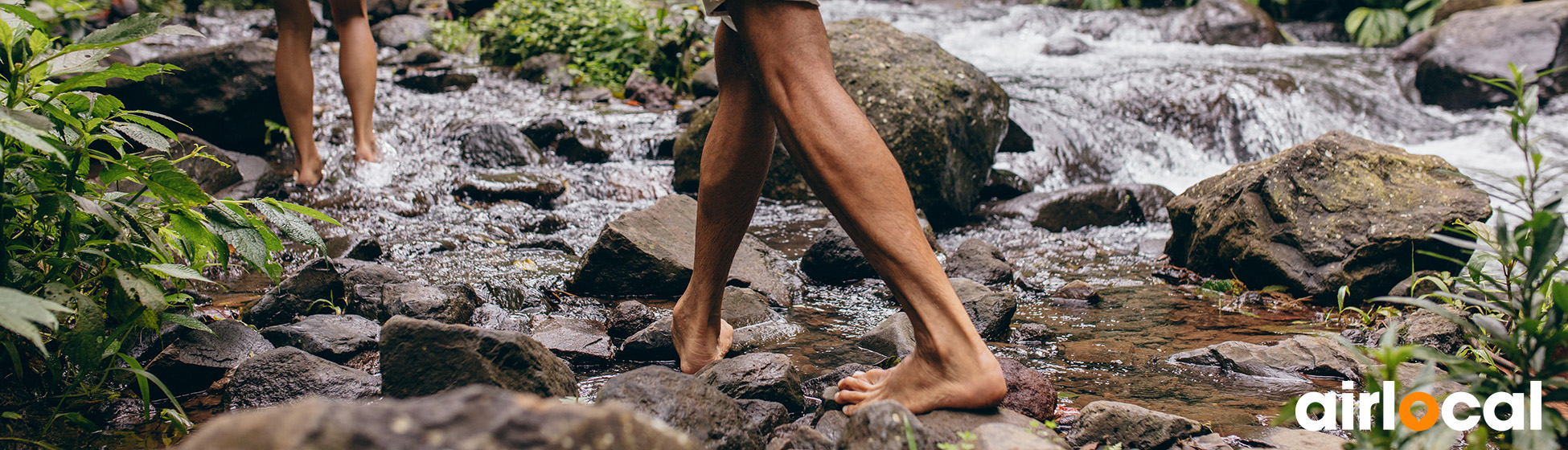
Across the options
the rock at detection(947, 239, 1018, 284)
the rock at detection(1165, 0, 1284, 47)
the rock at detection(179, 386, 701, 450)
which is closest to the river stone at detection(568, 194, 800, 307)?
the rock at detection(947, 239, 1018, 284)

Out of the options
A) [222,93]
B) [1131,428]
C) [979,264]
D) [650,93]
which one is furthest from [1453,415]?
[650,93]

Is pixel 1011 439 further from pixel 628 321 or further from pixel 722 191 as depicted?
pixel 628 321

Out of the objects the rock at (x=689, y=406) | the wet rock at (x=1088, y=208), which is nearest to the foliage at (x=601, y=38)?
the wet rock at (x=1088, y=208)

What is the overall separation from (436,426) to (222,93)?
5.36 metres

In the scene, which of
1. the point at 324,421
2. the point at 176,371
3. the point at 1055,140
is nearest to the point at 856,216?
the point at 324,421

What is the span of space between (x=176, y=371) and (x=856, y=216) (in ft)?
5.10

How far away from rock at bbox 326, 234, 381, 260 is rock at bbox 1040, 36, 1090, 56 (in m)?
9.65

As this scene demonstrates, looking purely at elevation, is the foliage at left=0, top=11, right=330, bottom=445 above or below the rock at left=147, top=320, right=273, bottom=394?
above

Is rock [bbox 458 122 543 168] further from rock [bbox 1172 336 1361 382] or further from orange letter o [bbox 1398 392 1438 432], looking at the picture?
orange letter o [bbox 1398 392 1438 432]

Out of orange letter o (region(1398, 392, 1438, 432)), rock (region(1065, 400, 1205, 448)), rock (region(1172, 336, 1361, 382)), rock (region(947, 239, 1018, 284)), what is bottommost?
rock (region(947, 239, 1018, 284))

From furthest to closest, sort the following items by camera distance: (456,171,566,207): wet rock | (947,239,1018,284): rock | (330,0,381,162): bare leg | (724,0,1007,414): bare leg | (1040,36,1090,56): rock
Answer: (1040,36,1090,56): rock
(456,171,566,207): wet rock
(330,0,381,162): bare leg
(947,239,1018,284): rock
(724,0,1007,414): bare leg

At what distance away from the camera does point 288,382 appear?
1.88 metres

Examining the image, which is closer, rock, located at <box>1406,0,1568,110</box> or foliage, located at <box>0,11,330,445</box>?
foliage, located at <box>0,11,330,445</box>

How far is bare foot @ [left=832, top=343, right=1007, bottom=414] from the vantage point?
162cm
